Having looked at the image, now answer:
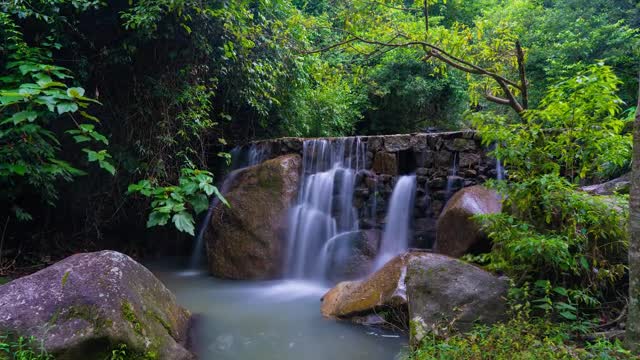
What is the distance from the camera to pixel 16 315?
2838 millimetres

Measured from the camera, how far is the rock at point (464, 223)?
4.78m

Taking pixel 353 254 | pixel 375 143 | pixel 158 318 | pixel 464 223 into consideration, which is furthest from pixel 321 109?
pixel 158 318

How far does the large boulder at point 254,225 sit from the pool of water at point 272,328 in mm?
411

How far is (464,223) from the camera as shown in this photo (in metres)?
4.97

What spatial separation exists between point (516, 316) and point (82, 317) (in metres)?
3.06

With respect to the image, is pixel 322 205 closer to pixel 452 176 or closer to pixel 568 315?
pixel 452 176

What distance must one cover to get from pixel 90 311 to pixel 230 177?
15.1 feet

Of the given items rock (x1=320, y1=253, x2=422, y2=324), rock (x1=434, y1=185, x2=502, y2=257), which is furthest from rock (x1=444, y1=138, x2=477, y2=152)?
rock (x1=320, y1=253, x2=422, y2=324)

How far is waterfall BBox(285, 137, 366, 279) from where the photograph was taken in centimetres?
655

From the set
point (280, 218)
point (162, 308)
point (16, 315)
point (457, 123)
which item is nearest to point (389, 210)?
point (280, 218)

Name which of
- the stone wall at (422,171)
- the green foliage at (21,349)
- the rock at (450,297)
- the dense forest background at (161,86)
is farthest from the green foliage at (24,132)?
the stone wall at (422,171)

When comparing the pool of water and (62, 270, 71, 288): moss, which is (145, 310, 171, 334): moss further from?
(62, 270, 71, 288): moss

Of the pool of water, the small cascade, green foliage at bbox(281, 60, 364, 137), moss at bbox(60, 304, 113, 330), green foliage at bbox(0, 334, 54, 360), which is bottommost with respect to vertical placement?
the pool of water

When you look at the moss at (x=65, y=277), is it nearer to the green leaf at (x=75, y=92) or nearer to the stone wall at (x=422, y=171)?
the green leaf at (x=75, y=92)
